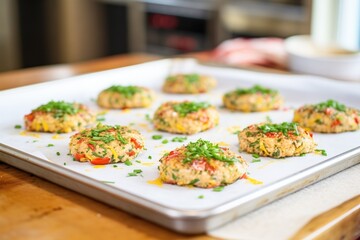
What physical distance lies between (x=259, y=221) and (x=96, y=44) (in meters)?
4.97

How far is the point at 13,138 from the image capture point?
2.26 meters

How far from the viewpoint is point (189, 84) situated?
2.96 meters

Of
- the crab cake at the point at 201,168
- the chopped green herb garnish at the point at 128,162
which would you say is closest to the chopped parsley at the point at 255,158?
the crab cake at the point at 201,168

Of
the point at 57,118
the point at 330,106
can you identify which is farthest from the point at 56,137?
the point at 330,106

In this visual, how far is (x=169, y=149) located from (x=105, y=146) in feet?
0.86

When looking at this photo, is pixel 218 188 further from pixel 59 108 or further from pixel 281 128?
pixel 59 108

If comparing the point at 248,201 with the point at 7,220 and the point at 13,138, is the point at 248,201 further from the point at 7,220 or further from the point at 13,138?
the point at 13,138

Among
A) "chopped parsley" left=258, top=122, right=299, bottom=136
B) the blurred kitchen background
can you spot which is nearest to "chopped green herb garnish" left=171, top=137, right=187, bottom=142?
"chopped parsley" left=258, top=122, right=299, bottom=136

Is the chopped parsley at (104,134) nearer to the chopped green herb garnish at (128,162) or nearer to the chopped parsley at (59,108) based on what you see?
the chopped green herb garnish at (128,162)

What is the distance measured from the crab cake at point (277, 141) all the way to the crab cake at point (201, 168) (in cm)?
20

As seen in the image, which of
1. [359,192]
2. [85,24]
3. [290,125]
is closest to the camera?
[359,192]

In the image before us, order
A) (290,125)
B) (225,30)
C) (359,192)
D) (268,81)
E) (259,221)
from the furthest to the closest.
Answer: (225,30), (268,81), (290,125), (359,192), (259,221)

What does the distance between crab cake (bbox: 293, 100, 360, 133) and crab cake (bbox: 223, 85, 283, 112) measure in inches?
9.8

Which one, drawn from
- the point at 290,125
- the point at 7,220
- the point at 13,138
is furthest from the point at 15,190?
the point at 290,125
